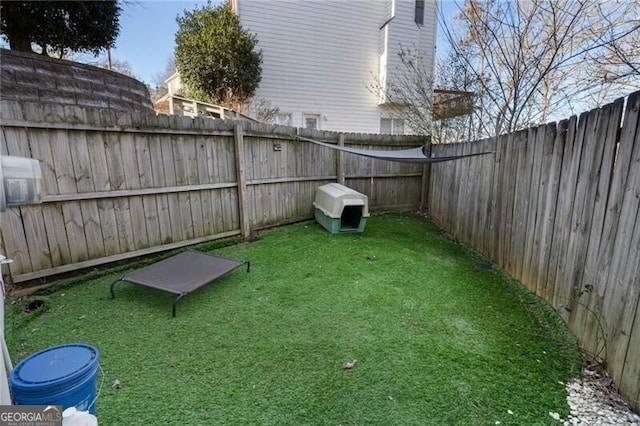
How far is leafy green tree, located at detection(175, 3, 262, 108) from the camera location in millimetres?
8867

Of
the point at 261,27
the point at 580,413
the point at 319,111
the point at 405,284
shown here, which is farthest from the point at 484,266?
the point at 261,27

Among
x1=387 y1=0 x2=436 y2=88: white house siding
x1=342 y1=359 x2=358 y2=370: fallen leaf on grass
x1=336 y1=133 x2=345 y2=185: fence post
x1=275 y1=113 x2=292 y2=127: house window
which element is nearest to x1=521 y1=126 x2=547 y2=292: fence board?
x1=342 y1=359 x2=358 y2=370: fallen leaf on grass

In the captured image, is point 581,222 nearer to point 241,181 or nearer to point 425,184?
point 241,181

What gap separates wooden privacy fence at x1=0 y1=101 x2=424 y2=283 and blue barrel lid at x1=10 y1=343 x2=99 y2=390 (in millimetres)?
2292

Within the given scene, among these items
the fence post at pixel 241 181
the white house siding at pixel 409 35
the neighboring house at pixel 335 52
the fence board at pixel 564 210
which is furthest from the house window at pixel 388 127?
the fence board at pixel 564 210

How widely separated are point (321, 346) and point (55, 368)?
1.68 metres

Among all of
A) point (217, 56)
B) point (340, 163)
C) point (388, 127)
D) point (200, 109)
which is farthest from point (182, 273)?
point (388, 127)

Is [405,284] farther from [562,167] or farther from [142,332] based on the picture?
[142,332]

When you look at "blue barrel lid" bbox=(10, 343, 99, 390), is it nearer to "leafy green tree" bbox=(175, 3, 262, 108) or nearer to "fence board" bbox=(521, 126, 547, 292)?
"fence board" bbox=(521, 126, 547, 292)

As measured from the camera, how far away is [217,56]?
891 centimetres

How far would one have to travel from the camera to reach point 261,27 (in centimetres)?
969

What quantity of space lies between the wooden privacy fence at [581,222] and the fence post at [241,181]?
3.75m

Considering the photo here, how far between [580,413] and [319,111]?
33.8ft

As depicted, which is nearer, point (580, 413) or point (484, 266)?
point (580, 413)
